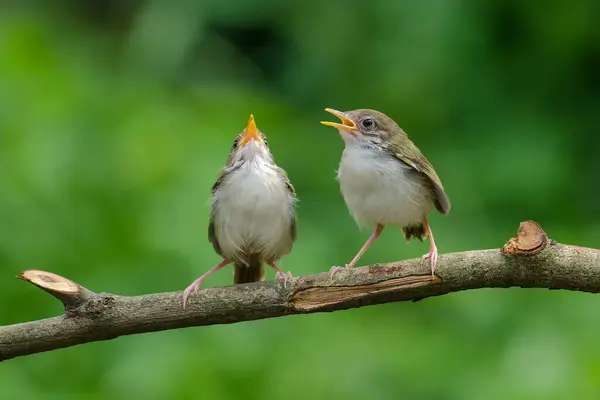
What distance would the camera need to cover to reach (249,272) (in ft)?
15.0

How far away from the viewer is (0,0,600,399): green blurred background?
4.62 metres

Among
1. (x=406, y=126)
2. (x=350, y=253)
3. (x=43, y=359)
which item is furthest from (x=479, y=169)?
(x=43, y=359)

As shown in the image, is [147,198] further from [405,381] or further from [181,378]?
[405,381]

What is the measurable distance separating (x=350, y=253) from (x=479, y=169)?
1099 mm

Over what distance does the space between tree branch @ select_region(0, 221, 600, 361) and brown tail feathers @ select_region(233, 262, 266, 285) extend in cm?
84

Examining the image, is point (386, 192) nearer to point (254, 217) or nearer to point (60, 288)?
point (254, 217)

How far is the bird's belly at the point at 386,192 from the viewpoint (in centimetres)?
405

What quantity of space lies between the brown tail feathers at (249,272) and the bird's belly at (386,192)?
67cm

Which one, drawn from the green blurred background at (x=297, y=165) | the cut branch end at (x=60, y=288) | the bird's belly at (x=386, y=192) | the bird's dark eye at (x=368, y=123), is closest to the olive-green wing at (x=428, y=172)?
the bird's belly at (x=386, y=192)

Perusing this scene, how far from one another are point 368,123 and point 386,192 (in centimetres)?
38

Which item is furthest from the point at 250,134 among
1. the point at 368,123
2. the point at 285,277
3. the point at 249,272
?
the point at 285,277

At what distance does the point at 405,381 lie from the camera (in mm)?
4695

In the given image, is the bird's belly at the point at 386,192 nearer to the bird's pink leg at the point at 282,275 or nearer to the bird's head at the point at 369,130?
the bird's head at the point at 369,130

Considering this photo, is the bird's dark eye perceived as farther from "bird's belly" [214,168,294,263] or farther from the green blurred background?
the green blurred background
